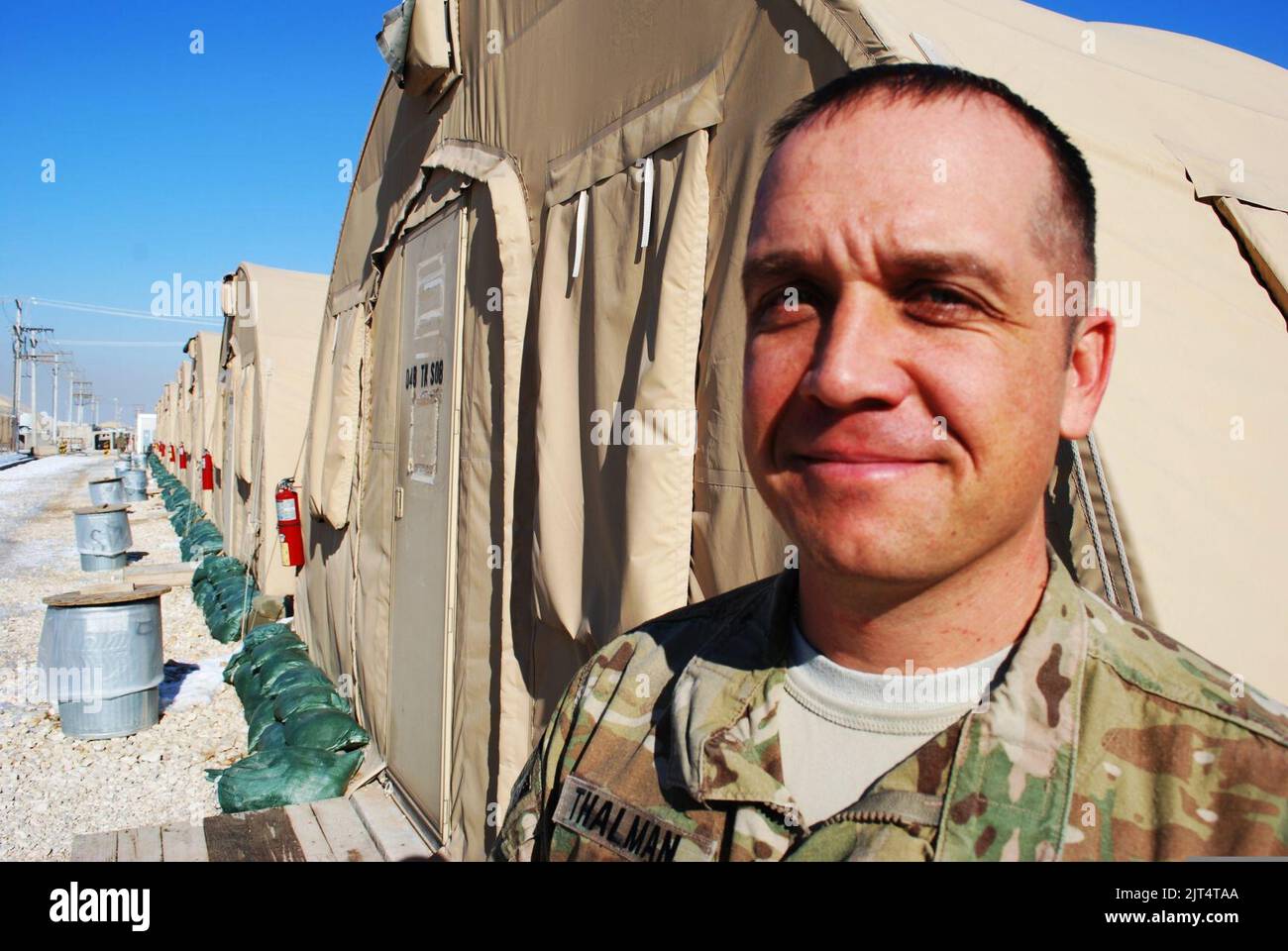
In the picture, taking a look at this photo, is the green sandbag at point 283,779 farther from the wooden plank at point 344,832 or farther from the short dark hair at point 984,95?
the short dark hair at point 984,95

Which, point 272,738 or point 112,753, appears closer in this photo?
point 272,738

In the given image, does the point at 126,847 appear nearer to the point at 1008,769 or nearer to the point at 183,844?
the point at 183,844

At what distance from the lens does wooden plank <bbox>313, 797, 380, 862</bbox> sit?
385 cm

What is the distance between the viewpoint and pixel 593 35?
9.10 feet

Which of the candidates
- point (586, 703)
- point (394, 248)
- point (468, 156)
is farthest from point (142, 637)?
point (586, 703)

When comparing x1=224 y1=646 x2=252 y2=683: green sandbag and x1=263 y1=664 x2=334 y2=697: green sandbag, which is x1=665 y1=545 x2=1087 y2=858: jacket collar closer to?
x1=263 y1=664 x2=334 y2=697: green sandbag

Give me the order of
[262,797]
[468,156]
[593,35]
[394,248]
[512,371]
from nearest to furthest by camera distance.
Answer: [593,35]
[512,371]
[468,156]
[262,797]
[394,248]

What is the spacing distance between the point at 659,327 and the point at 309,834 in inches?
118

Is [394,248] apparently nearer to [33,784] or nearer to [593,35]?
[593,35]

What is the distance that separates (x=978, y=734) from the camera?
1.04 meters

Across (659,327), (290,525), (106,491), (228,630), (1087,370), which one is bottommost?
(228,630)

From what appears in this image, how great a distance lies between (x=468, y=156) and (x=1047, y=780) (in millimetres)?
3408

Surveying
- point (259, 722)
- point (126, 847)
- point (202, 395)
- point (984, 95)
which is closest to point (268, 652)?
point (259, 722)

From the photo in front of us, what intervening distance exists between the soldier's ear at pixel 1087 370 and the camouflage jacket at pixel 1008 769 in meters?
0.18
